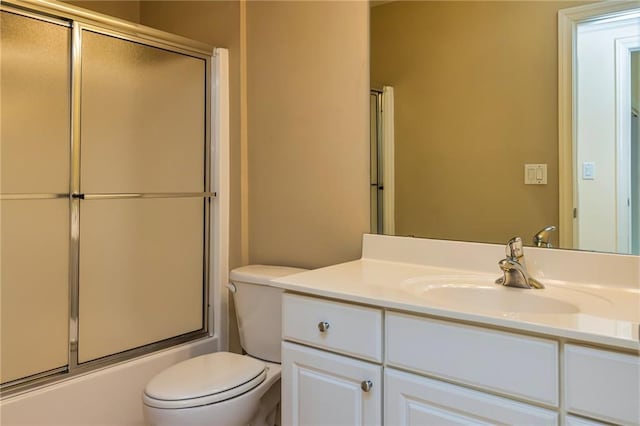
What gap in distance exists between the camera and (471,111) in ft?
5.38

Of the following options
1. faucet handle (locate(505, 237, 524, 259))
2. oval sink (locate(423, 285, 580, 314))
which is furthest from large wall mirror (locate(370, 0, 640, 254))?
oval sink (locate(423, 285, 580, 314))

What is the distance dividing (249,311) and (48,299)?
740 mm

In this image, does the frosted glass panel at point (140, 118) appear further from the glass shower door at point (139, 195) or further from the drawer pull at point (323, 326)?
the drawer pull at point (323, 326)

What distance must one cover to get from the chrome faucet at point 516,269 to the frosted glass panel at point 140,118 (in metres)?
1.40

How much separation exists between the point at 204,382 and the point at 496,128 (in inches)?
51.3

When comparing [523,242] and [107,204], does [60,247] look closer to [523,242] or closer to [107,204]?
[107,204]

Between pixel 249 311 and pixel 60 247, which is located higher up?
pixel 60 247

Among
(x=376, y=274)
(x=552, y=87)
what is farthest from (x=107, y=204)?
(x=552, y=87)

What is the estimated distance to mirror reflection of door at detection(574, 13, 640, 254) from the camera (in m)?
1.33

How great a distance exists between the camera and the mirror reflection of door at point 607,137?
1.33 meters

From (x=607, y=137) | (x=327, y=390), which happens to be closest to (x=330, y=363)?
(x=327, y=390)

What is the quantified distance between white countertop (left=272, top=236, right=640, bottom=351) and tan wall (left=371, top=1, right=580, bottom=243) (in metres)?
0.14

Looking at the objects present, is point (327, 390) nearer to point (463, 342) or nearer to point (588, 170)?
point (463, 342)

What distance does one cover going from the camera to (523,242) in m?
1.51
